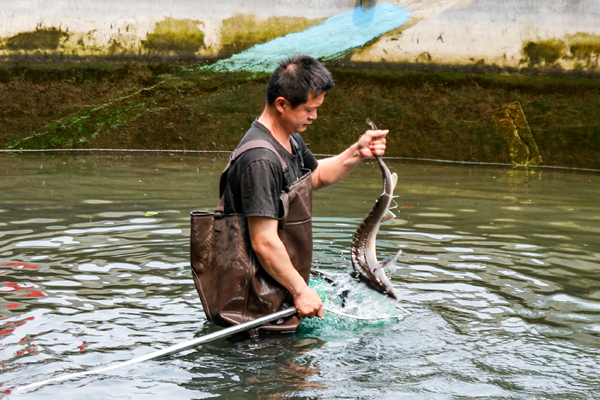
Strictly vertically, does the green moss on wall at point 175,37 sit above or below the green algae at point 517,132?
above

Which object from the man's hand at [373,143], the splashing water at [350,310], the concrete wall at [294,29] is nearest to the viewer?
the man's hand at [373,143]

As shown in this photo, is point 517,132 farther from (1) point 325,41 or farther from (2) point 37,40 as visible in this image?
(2) point 37,40

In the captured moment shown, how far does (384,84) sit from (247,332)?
31.8 feet

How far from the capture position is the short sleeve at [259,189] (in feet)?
13.4

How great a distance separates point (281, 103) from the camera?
432 cm

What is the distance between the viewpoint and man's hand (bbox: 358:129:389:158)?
4.56 metres

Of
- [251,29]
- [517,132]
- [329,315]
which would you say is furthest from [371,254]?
[251,29]

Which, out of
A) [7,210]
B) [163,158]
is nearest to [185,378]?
[7,210]

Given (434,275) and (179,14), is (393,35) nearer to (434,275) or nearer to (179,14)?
(179,14)

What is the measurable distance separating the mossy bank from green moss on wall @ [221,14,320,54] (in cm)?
56

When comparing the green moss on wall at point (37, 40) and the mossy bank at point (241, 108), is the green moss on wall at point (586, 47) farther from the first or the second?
the green moss on wall at point (37, 40)

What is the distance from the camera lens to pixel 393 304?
490 centimetres

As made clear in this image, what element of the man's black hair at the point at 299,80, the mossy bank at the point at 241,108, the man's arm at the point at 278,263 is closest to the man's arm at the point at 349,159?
the man's black hair at the point at 299,80

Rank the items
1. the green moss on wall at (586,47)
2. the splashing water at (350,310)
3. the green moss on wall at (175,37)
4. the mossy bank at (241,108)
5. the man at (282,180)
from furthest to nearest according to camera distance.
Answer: the green moss on wall at (175,37) → the mossy bank at (241,108) → the green moss on wall at (586,47) → the splashing water at (350,310) → the man at (282,180)
